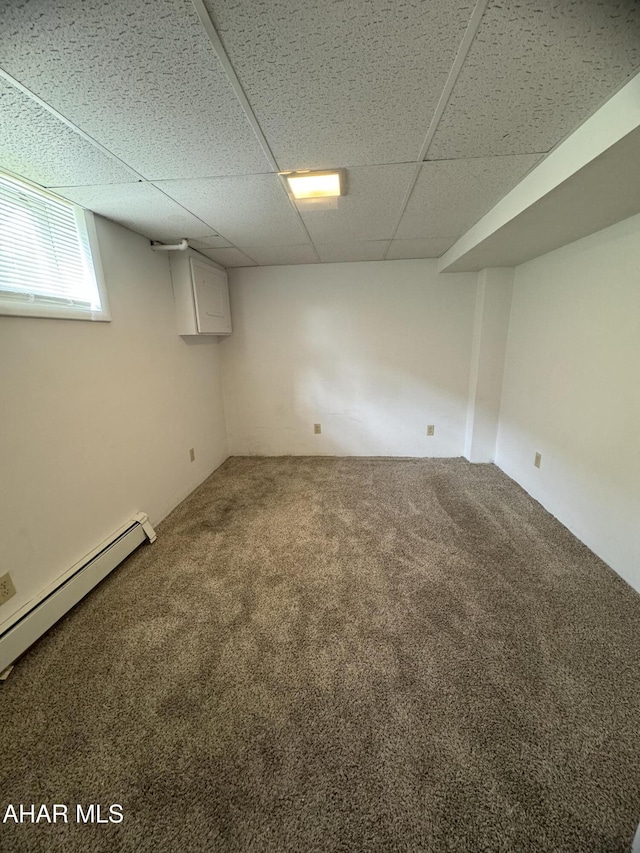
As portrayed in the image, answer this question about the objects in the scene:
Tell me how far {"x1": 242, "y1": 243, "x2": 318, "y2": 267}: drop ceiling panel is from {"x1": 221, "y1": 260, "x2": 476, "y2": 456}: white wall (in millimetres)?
147

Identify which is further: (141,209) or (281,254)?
(281,254)

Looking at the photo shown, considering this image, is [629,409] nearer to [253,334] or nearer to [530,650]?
[530,650]

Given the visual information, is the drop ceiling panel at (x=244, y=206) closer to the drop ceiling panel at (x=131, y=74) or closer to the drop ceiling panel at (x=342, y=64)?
the drop ceiling panel at (x=131, y=74)

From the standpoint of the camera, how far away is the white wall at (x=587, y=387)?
5.48 ft

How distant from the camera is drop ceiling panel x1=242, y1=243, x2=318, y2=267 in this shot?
2.57 meters

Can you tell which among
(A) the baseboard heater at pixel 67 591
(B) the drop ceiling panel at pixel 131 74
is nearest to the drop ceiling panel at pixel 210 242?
(B) the drop ceiling panel at pixel 131 74

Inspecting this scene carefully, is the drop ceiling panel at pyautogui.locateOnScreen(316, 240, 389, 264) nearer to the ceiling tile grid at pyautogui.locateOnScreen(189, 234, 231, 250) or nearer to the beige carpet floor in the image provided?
the ceiling tile grid at pyautogui.locateOnScreen(189, 234, 231, 250)

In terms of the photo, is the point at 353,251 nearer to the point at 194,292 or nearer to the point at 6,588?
the point at 194,292

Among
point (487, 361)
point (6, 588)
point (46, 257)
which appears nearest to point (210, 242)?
point (46, 257)

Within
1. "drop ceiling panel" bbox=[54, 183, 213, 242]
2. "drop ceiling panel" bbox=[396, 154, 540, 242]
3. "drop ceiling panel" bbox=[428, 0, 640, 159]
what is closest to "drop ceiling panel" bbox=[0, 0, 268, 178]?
"drop ceiling panel" bbox=[54, 183, 213, 242]

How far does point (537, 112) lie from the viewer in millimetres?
1052

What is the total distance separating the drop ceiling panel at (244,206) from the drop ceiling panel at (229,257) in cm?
32

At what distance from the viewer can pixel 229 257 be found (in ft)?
9.21

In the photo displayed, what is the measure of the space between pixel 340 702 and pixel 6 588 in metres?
1.49
